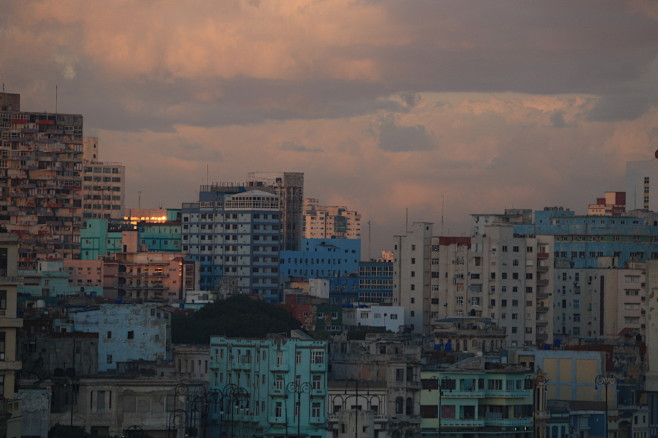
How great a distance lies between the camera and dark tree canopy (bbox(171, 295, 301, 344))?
144 meters

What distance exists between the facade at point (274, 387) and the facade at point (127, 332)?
10.5 meters

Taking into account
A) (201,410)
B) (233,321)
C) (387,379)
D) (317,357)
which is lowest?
(201,410)

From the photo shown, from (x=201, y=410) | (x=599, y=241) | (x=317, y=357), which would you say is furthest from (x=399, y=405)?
(x=599, y=241)

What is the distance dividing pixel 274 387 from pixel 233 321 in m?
47.0

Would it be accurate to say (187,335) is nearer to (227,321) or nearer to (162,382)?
(227,321)

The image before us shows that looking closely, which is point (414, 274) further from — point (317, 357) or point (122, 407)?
point (122, 407)

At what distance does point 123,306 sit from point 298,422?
19.4 meters

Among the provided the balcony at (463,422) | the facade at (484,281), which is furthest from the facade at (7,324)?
the facade at (484,281)

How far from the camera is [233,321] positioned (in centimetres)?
15138

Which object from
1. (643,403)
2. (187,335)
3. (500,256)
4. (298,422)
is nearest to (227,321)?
(187,335)

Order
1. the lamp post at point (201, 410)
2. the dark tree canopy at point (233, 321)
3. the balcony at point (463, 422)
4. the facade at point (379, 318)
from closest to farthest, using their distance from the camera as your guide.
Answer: the lamp post at point (201, 410), the balcony at point (463, 422), the dark tree canopy at point (233, 321), the facade at point (379, 318)

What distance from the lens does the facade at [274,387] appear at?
4060 inches

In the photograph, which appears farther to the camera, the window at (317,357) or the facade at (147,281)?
the facade at (147,281)

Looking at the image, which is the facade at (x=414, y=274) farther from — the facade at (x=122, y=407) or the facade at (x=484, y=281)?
the facade at (x=122, y=407)
